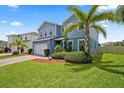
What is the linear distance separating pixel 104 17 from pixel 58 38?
12146 millimetres

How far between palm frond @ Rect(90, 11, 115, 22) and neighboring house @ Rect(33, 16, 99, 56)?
759 cm

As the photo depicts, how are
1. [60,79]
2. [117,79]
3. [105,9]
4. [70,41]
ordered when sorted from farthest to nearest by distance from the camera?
1. [70,41]
2. [105,9]
3. [60,79]
4. [117,79]

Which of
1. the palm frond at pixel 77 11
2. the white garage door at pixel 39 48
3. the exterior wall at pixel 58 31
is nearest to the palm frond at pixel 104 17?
the palm frond at pixel 77 11

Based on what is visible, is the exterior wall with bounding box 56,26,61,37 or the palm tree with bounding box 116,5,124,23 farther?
the exterior wall with bounding box 56,26,61,37

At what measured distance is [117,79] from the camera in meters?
8.99

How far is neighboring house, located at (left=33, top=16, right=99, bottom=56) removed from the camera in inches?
923

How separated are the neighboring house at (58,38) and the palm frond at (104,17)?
759cm

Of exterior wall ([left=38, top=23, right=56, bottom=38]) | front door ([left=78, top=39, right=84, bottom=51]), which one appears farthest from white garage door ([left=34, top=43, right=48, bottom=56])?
front door ([left=78, top=39, right=84, bottom=51])

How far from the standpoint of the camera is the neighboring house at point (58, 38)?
2344 centimetres

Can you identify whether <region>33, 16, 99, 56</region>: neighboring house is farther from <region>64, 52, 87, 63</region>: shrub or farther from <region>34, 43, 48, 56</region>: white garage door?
<region>64, 52, 87, 63</region>: shrub

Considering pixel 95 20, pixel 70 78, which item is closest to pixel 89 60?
pixel 95 20

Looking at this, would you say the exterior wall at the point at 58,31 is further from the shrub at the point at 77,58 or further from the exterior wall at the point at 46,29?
the shrub at the point at 77,58
